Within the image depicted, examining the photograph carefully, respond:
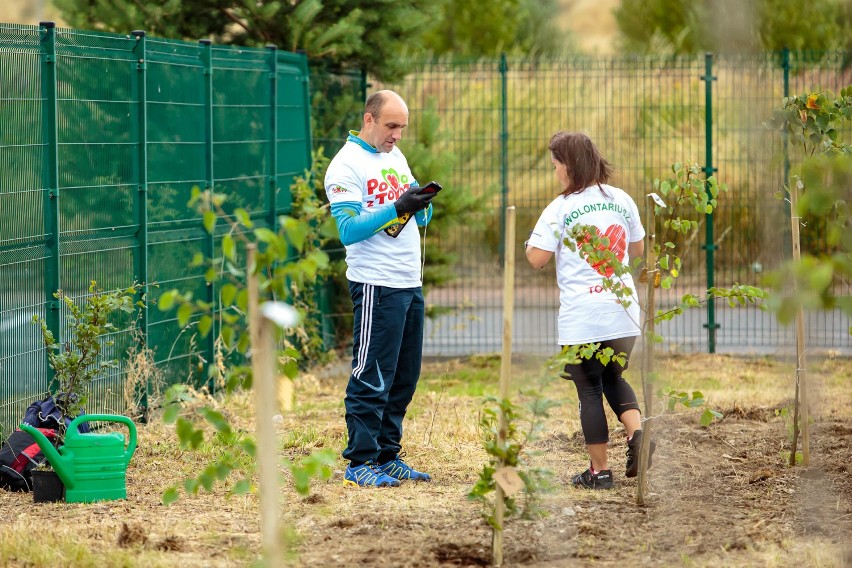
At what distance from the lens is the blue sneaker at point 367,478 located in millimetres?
5219

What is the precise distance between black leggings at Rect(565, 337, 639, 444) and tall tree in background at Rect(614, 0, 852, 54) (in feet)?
4.73

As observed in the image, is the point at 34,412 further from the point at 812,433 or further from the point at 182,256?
the point at 812,433

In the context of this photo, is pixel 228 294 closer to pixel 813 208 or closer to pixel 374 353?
pixel 813 208

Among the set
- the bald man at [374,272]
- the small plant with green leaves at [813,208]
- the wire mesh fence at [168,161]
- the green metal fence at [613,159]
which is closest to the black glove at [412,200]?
the bald man at [374,272]

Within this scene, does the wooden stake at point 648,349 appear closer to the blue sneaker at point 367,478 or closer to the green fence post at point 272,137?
A: the blue sneaker at point 367,478

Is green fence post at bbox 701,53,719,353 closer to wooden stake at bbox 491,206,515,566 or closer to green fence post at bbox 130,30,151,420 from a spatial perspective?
green fence post at bbox 130,30,151,420

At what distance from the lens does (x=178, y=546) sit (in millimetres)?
4129

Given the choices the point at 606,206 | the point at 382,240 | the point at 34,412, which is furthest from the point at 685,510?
the point at 34,412

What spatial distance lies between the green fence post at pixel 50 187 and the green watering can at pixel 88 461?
106cm

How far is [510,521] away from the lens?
417 centimetres

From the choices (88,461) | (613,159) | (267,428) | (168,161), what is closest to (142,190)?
(168,161)

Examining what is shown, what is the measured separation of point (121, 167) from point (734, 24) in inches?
224

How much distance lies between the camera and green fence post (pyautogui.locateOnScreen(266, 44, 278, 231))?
27.4 ft

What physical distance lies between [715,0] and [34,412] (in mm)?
4466
